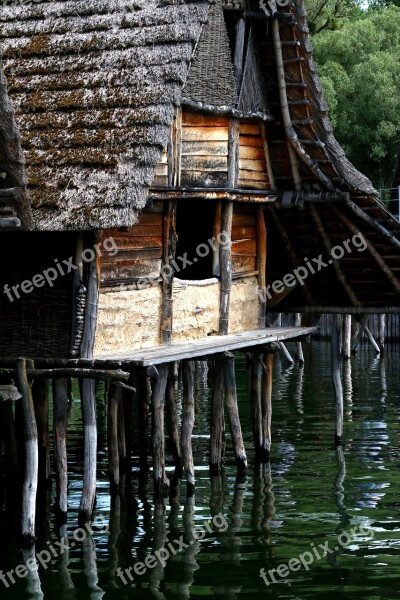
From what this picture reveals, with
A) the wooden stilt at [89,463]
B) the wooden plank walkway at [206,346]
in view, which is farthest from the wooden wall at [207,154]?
the wooden stilt at [89,463]

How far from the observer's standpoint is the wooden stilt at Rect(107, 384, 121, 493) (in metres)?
15.6

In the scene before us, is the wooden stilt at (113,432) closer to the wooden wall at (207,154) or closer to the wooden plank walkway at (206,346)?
the wooden plank walkway at (206,346)

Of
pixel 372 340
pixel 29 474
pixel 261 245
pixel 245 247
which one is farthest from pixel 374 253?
pixel 372 340

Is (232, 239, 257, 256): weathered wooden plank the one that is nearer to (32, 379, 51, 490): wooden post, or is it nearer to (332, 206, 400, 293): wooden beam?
(332, 206, 400, 293): wooden beam

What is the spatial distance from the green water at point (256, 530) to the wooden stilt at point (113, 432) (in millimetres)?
303

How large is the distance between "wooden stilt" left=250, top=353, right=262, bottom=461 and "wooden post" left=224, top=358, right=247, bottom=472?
822 mm

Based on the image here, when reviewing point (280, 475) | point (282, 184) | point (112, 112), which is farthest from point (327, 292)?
point (112, 112)

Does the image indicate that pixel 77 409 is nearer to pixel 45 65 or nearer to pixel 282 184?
pixel 282 184

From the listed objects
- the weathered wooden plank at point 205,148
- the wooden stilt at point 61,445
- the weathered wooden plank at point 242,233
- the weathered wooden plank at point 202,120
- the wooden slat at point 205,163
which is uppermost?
the weathered wooden plank at point 202,120

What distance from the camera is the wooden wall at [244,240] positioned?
1789 cm

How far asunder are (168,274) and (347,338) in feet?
54.9

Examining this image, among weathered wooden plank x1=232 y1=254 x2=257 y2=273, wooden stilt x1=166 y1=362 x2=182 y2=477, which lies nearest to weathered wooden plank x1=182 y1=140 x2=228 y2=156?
weathered wooden plank x1=232 y1=254 x2=257 y2=273

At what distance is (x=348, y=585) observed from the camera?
12.4m

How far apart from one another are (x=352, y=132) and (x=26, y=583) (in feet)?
105
